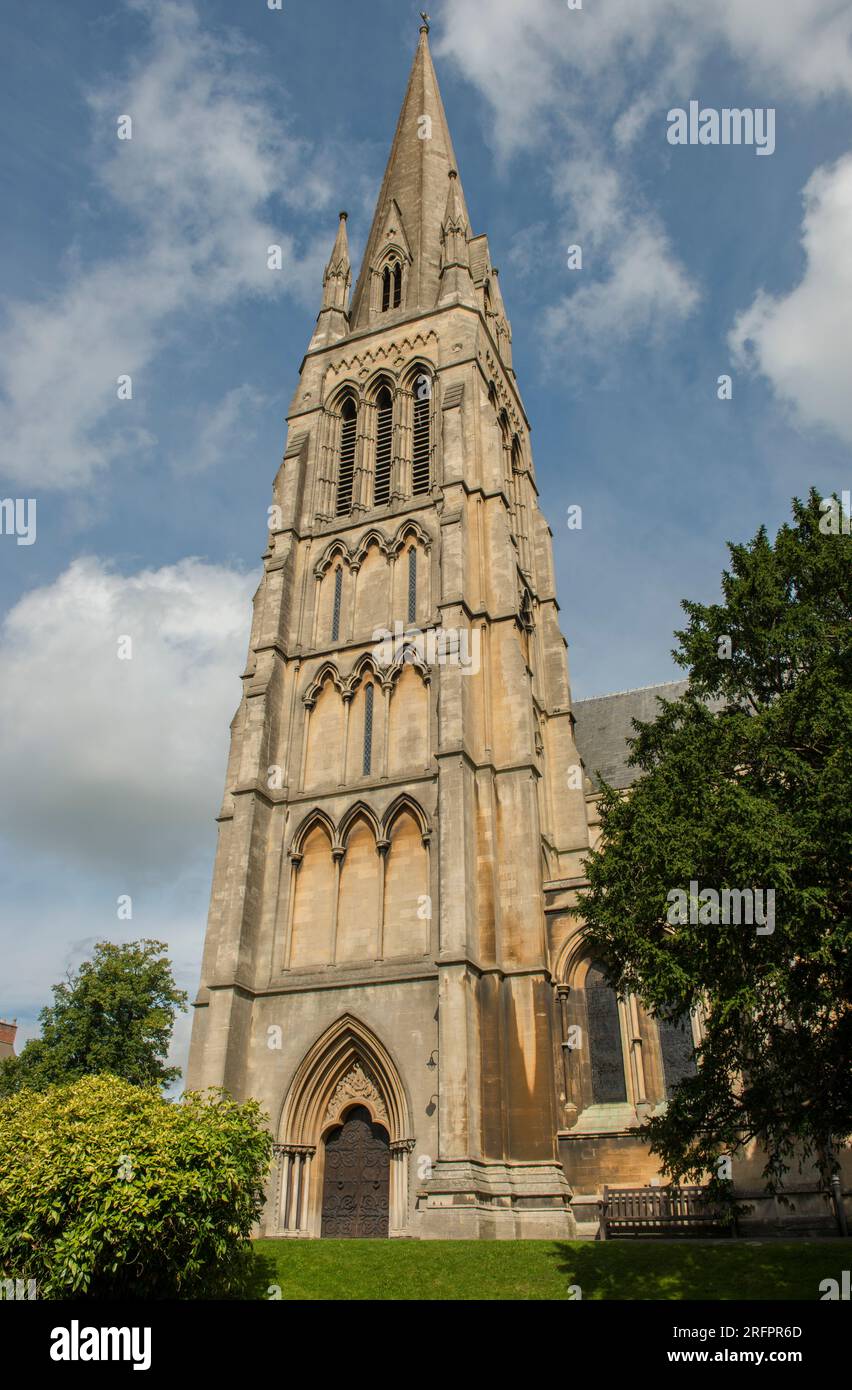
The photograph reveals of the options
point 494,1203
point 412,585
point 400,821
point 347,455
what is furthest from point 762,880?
point 347,455

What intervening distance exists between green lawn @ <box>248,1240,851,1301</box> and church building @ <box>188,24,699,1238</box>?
96.6 inches

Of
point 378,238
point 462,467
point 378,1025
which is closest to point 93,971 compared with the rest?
point 378,1025

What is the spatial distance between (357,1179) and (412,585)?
47.9 ft

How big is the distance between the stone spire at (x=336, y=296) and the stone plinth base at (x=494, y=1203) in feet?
87.3

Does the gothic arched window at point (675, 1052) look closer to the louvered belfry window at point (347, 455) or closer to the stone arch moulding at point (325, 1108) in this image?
the stone arch moulding at point (325, 1108)

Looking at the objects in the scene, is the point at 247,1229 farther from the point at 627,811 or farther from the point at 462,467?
the point at 462,467

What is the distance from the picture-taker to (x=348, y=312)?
3562 cm

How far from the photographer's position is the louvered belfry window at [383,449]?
28906 millimetres

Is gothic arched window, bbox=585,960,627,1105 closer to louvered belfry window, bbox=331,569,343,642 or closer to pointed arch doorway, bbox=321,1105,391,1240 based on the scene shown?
pointed arch doorway, bbox=321,1105,391,1240

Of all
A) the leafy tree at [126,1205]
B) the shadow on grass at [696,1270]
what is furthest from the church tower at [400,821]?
the leafy tree at [126,1205]

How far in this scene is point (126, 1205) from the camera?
1079 cm

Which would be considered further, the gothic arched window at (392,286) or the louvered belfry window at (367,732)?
the gothic arched window at (392,286)

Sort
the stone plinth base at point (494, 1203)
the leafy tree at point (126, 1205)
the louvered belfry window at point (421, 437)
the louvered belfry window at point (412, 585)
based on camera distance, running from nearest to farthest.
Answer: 1. the leafy tree at point (126, 1205)
2. the stone plinth base at point (494, 1203)
3. the louvered belfry window at point (412, 585)
4. the louvered belfry window at point (421, 437)
